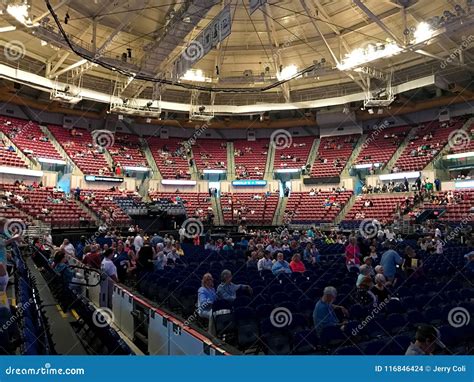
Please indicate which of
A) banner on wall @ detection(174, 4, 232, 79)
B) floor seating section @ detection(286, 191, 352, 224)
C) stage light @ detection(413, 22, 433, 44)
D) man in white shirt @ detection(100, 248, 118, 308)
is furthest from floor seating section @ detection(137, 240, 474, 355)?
floor seating section @ detection(286, 191, 352, 224)

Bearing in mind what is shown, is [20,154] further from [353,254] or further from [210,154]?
[353,254]

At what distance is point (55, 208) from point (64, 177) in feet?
22.0

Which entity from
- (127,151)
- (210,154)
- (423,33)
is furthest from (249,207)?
(423,33)

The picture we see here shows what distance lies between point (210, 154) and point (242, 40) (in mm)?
13354

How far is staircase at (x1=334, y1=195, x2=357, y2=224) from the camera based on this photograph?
28.7 m

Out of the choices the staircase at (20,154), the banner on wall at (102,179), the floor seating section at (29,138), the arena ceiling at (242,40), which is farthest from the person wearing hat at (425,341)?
the floor seating section at (29,138)

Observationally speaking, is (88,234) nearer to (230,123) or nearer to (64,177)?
(64,177)

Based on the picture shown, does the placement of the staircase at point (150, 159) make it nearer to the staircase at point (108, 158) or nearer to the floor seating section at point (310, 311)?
the staircase at point (108, 158)

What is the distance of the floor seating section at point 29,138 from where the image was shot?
27.5m

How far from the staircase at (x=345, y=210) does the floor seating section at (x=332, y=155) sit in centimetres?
339

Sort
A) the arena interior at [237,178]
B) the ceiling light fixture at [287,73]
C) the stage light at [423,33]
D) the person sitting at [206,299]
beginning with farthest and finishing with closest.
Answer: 1. the ceiling light fixture at [287,73]
2. the stage light at [423,33]
3. the person sitting at [206,299]
4. the arena interior at [237,178]

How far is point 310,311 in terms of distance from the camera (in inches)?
245

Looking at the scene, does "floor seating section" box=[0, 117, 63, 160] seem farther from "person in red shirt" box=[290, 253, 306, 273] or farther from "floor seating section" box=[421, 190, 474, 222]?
"floor seating section" box=[421, 190, 474, 222]

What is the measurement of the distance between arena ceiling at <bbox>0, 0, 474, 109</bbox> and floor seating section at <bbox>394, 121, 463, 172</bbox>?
12.6 feet
